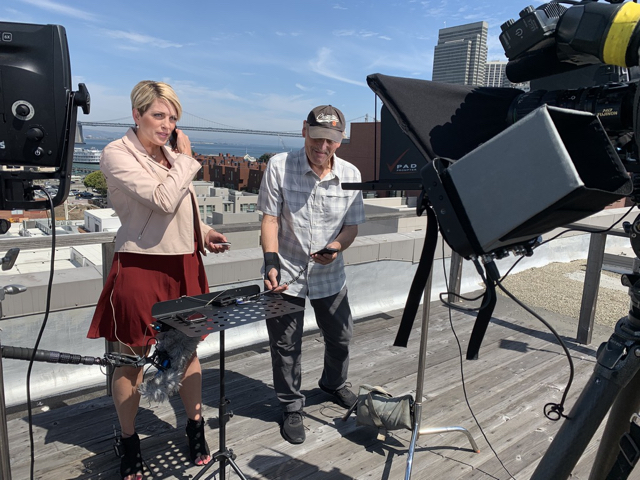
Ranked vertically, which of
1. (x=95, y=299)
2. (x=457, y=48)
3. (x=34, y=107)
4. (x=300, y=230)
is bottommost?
(x=95, y=299)

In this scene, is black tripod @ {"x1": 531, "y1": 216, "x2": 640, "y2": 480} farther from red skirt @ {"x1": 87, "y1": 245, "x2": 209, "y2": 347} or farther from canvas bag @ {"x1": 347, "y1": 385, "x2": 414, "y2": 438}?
red skirt @ {"x1": 87, "y1": 245, "x2": 209, "y2": 347}

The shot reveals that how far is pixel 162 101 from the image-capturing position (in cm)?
176

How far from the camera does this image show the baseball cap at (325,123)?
2096 millimetres

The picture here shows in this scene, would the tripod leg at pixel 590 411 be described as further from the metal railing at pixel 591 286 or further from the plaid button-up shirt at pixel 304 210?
the metal railing at pixel 591 286

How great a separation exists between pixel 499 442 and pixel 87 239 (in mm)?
2347

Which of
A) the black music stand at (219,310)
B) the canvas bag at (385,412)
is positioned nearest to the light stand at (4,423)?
the black music stand at (219,310)

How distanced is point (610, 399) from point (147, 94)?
69.5 inches

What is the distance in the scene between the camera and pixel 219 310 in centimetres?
151

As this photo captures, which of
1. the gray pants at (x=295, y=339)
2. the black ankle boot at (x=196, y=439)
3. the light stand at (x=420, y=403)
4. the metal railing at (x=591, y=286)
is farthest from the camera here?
the metal railing at (x=591, y=286)

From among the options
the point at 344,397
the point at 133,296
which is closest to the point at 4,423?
the point at 133,296

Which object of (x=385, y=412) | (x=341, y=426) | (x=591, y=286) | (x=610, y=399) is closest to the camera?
(x=610, y=399)

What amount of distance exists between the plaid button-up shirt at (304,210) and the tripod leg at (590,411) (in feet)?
4.42

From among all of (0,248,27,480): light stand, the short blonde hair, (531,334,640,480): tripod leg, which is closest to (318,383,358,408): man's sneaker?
(531,334,640,480): tripod leg

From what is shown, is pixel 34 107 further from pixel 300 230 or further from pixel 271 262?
pixel 300 230
